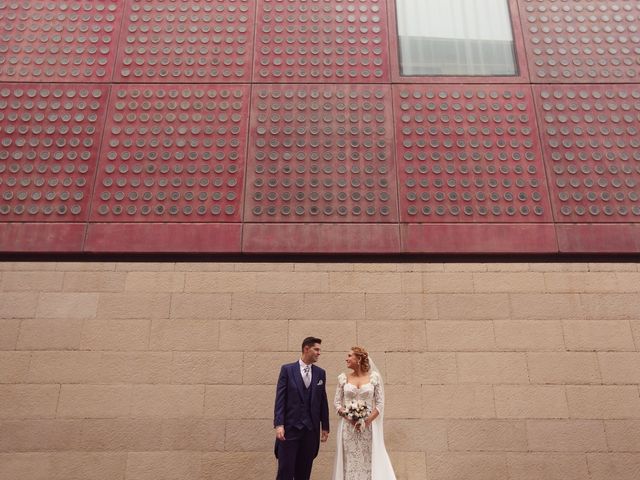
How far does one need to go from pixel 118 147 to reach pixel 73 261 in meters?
1.81

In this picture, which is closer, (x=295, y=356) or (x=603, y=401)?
(x=603, y=401)

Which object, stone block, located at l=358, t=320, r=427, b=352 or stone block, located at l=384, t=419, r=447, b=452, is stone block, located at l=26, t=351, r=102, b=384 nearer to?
stone block, located at l=358, t=320, r=427, b=352

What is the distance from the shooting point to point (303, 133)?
7277mm

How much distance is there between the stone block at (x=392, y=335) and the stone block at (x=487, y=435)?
1.05m

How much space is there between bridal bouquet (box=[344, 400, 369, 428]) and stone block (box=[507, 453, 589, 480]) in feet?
7.48

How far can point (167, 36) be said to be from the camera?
26.0 ft

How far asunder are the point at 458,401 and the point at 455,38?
587cm

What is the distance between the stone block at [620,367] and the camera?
6062mm

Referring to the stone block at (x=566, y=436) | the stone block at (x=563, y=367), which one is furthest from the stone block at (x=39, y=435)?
the stone block at (x=563, y=367)

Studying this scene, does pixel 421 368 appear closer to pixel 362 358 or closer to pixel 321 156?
pixel 362 358

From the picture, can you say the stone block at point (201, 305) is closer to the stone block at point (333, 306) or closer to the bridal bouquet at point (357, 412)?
the stone block at point (333, 306)

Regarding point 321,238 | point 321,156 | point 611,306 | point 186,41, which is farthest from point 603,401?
point 186,41

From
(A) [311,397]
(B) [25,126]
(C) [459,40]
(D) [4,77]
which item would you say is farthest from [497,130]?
(D) [4,77]

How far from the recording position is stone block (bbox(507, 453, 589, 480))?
18.8 feet
